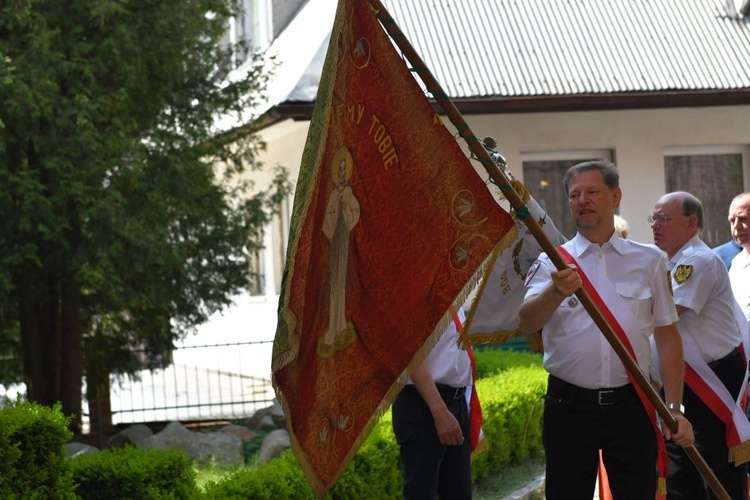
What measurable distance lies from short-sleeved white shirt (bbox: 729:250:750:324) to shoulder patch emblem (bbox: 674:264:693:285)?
1.53m

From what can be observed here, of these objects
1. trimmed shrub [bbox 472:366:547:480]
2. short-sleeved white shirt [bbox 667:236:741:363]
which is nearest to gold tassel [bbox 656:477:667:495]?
short-sleeved white shirt [bbox 667:236:741:363]

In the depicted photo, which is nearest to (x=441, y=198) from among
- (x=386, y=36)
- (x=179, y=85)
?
(x=386, y=36)

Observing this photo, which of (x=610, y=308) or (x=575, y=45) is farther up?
(x=575, y=45)

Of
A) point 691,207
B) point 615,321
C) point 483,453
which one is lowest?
point 483,453

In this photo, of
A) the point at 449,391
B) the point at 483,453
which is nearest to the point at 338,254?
the point at 449,391

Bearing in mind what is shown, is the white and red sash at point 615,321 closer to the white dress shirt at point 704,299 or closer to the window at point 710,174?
the white dress shirt at point 704,299

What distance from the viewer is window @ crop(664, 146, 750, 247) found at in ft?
52.6

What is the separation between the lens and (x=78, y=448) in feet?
39.1

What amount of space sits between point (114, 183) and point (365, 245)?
23.5ft

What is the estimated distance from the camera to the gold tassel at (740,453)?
21.1 ft

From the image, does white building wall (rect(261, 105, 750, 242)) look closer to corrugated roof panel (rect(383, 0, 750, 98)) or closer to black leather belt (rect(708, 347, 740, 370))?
corrugated roof panel (rect(383, 0, 750, 98))

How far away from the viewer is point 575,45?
15508mm

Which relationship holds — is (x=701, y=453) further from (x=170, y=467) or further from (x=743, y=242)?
(x=170, y=467)

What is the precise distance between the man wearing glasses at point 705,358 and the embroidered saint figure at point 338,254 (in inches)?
103
